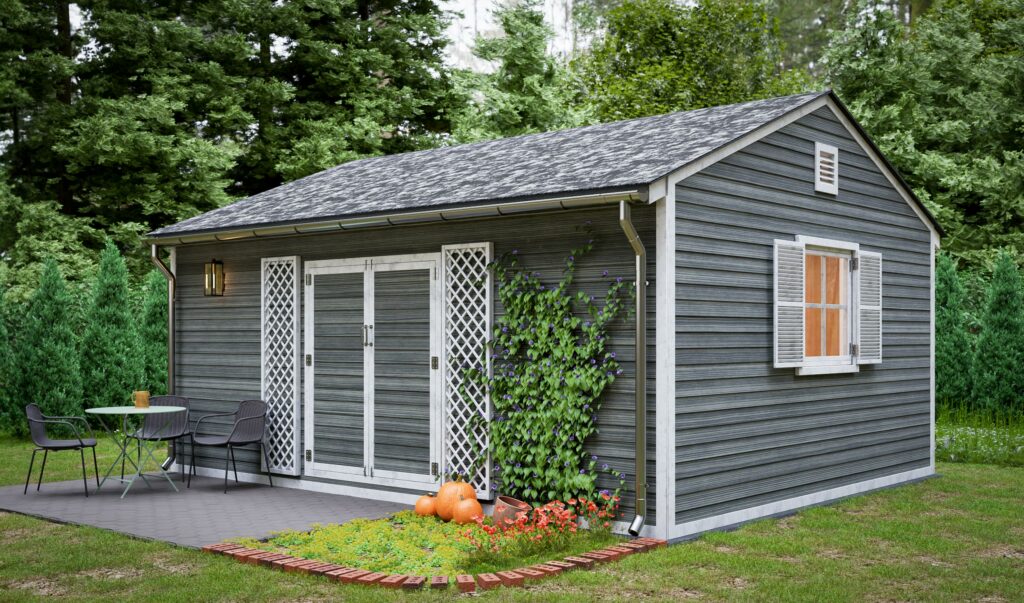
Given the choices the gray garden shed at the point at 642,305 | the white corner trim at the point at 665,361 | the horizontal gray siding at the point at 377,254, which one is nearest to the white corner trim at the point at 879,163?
the gray garden shed at the point at 642,305

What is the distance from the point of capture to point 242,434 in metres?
8.34

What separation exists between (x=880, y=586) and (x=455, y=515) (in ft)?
9.32

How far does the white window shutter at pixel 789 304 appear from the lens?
23.5 feet

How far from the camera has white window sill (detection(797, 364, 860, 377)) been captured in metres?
7.39

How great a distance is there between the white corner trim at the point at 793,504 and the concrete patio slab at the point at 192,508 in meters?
2.29

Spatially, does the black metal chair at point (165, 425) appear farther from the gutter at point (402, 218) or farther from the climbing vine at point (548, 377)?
the climbing vine at point (548, 377)

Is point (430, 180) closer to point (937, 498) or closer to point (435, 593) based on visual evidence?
point (435, 593)

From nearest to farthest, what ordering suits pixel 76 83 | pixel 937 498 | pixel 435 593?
pixel 435 593, pixel 937 498, pixel 76 83

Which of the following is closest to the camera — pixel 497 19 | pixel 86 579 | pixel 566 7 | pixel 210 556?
pixel 86 579

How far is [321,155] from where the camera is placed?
1925 centimetres

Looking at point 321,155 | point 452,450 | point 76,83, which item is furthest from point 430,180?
point 76,83

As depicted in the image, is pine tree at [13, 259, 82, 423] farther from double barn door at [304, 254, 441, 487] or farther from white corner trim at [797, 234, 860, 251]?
white corner trim at [797, 234, 860, 251]

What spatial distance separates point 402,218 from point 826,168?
3.52 m

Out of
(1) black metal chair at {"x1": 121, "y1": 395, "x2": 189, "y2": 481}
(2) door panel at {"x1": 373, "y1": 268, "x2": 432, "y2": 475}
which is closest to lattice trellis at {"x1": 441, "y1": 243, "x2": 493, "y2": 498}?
(2) door panel at {"x1": 373, "y1": 268, "x2": 432, "y2": 475}
